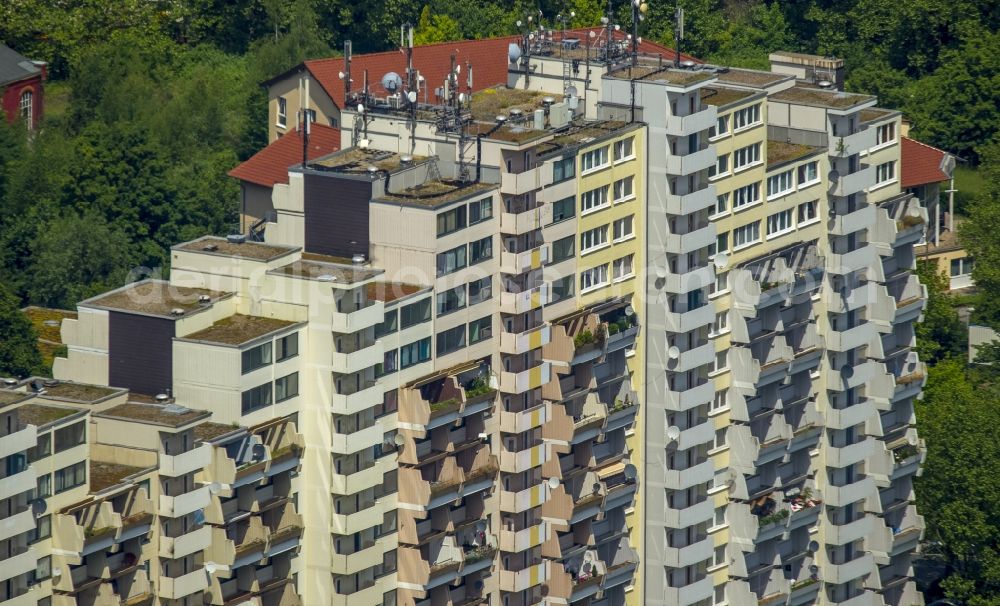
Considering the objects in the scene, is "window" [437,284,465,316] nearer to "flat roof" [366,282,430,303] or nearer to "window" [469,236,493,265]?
"window" [469,236,493,265]

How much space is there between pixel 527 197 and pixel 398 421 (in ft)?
51.2

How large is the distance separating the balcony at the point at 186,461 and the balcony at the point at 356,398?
9.82 m

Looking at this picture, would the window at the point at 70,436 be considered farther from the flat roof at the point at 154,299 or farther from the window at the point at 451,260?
the window at the point at 451,260

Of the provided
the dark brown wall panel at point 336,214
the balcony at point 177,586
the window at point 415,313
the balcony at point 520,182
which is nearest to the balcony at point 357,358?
the window at point 415,313

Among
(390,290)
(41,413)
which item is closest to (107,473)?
(41,413)

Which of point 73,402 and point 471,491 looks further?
point 471,491

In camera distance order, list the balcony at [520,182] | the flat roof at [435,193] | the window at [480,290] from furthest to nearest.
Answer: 1. the window at [480,290]
2. the balcony at [520,182]
3. the flat roof at [435,193]

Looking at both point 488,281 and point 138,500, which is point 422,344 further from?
point 138,500

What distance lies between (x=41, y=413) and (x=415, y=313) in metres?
24.8

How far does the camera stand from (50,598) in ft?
589

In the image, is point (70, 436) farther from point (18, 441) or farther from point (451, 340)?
point (451, 340)

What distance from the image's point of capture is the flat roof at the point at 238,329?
186 metres

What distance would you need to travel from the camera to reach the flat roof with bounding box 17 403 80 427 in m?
178

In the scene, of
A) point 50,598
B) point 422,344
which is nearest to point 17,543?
point 50,598
